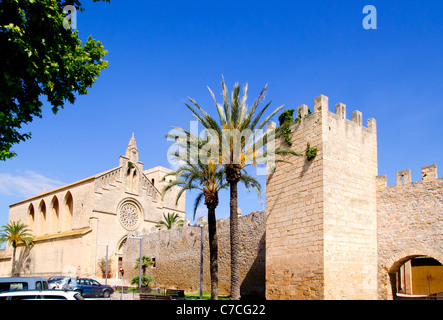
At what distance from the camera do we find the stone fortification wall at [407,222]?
14039mm

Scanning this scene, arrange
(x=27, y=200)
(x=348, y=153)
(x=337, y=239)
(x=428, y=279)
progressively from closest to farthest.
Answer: (x=337, y=239) < (x=348, y=153) < (x=428, y=279) < (x=27, y=200)

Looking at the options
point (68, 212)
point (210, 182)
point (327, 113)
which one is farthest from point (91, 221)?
point (327, 113)

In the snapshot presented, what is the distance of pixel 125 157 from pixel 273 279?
3111cm

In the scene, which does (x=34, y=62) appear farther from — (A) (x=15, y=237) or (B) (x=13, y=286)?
(A) (x=15, y=237)

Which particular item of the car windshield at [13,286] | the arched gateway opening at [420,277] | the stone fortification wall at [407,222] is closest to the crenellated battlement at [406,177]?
the stone fortification wall at [407,222]

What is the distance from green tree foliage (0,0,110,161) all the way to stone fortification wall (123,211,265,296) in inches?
536

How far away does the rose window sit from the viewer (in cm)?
4175

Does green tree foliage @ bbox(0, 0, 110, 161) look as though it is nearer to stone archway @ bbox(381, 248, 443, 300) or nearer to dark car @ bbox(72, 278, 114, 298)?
stone archway @ bbox(381, 248, 443, 300)

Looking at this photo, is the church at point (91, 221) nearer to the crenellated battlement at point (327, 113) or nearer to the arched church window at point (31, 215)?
the arched church window at point (31, 215)

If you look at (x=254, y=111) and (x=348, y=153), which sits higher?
(x=254, y=111)

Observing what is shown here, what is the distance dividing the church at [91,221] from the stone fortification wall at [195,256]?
2.90m

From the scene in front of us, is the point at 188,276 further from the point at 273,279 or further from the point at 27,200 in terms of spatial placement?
the point at 27,200
